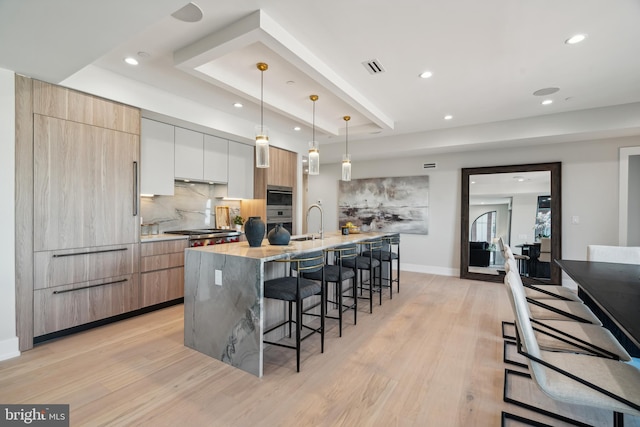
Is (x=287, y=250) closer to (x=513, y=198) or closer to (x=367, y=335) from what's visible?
(x=367, y=335)

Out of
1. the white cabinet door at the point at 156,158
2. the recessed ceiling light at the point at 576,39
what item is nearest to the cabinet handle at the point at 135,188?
the white cabinet door at the point at 156,158

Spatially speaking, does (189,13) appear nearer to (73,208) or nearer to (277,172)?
(73,208)

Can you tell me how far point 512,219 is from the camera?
17.2ft

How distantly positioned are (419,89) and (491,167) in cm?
271

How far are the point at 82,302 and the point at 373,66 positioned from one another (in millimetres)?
3862

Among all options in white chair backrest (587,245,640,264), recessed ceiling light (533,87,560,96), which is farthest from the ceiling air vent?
white chair backrest (587,245,640,264)

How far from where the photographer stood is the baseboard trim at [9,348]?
2.52 m

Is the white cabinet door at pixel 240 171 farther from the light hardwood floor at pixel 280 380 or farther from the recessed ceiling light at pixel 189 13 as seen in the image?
the recessed ceiling light at pixel 189 13

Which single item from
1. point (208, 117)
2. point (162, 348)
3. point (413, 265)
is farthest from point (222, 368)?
point (413, 265)

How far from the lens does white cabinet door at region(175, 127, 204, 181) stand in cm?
418

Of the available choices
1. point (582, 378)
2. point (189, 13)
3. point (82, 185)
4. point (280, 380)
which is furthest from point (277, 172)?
point (582, 378)

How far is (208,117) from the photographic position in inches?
165

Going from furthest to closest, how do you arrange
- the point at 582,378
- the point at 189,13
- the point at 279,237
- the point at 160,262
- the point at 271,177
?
1. the point at 271,177
2. the point at 160,262
3. the point at 279,237
4. the point at 189,13
5. the point at 582,378

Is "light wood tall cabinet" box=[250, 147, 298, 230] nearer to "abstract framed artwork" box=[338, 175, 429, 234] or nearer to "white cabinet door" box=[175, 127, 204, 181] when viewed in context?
"white cabinet door" box=[175, 127, 204, 181]
